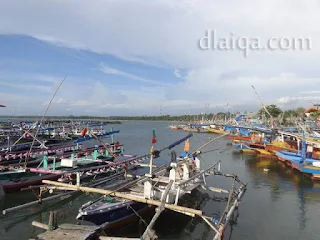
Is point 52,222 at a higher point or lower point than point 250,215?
higher

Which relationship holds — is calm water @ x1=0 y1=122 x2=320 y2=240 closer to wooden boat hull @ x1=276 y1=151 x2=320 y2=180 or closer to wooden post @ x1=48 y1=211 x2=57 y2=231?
wooden boat hull @ x1=276 y1=151 x2=320 y2=180

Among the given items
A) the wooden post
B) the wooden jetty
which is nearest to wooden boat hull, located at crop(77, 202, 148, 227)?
the wooden jetty

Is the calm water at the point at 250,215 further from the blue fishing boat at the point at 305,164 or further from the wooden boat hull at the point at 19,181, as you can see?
the blue fishing boat at the point at 305,164

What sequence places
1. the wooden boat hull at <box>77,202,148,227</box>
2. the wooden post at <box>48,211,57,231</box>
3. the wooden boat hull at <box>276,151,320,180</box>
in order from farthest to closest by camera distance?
the wooden boat hull at <box>276,151,320,180</box>, the wooden boat hull at <box>77,202,148,227</box>, the wooden post at <box>48,211,57,231</box>

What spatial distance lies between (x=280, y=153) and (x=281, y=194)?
33.2ft

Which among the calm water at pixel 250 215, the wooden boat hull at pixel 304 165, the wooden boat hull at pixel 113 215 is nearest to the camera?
the wooden boat hull at pixel 113 215

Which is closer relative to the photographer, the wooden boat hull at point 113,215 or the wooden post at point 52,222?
the wooden post at point 52,222

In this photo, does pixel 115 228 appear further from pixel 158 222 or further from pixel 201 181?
pixel 201 181

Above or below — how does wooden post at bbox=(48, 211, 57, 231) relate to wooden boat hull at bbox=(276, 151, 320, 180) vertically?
above

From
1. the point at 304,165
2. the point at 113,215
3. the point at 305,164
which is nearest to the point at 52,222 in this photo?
the point at 113,215

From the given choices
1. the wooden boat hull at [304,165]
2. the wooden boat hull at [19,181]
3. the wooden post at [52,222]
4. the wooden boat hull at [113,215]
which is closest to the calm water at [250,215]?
the wooden boat hull at [19,181]

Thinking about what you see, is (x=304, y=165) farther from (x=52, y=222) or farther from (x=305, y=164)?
(x=52, y=222)

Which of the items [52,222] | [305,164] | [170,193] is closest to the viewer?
[52,222]

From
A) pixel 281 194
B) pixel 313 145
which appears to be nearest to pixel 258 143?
pixel 313 145
